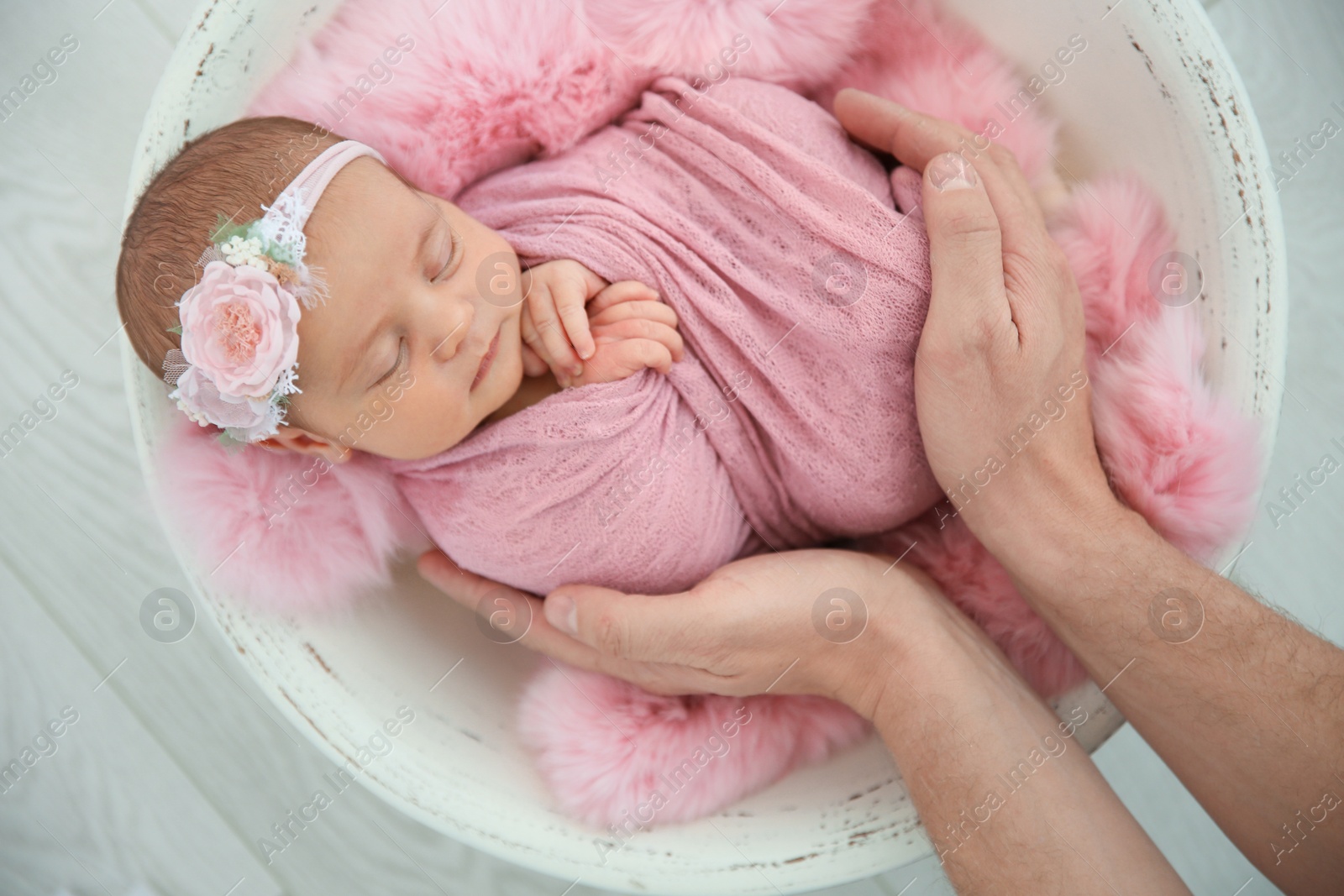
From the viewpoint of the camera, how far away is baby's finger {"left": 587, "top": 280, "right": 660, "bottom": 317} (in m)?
1.19

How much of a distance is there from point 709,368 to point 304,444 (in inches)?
23.4

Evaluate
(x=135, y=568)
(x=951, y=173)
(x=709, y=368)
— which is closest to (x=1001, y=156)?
(x=951, y=173)

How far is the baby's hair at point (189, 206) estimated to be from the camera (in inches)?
36.6

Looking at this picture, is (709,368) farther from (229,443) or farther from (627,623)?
(229,443)

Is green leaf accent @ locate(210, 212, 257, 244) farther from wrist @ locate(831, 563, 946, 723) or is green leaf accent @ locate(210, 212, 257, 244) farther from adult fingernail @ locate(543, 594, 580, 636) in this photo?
wrist @ locate(831, 563, 946, 723)

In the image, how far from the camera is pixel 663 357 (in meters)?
1.16

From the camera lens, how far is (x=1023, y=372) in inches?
42.6

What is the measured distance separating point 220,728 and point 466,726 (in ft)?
2.79

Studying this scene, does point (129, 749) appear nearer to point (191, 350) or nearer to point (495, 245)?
point (191, 350)

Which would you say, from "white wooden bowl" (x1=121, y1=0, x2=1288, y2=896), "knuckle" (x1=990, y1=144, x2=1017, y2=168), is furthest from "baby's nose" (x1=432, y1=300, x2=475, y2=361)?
"knuckle" (x1=990, y1=144, x2=1017, y2=168)

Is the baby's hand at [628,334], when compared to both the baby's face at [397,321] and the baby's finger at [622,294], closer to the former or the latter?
the baby's finger at [622,294]

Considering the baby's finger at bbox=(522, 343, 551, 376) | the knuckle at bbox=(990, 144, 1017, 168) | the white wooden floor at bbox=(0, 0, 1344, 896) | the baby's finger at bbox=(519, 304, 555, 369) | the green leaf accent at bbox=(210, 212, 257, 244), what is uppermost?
the knuckle at bbox=(990, 144, 1017, 168)

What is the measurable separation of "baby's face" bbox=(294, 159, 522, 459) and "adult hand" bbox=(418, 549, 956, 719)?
33cm

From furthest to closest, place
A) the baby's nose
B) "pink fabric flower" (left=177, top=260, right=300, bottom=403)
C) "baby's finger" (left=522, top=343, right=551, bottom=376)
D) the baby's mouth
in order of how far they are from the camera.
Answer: "baby's finger" (left=522, top=343, right=551, bottom=376) → the baby's mouth → the baby's nose → "pink fabric flower" (left=177, top=260, right=300, bottom=403)
